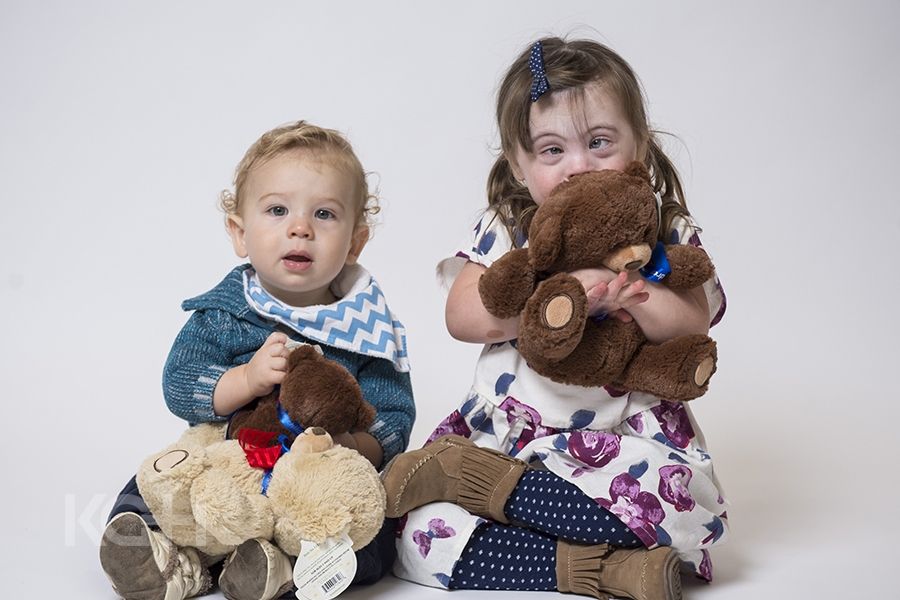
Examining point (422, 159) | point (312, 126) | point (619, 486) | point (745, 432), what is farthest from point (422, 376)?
point (619, 486)

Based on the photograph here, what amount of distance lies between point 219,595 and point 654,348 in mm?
823

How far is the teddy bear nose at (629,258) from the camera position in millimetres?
1881

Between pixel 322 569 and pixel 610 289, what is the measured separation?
624 mm

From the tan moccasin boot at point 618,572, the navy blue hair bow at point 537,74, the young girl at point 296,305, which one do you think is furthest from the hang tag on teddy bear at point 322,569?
the navy blue hair bow at point 537,74

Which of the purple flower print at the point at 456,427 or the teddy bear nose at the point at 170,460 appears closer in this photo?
the teddy bear nose at the point at 170,460

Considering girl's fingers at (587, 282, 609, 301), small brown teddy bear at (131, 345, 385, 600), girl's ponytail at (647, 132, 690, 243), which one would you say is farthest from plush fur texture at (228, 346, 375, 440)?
girl's ponytail at (647, 132, 690, 243)

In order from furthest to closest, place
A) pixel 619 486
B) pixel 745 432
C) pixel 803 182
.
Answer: pixel 803 182 < pixel 745 432 < pixel 619 486

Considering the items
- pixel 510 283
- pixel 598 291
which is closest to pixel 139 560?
pixel 510 283

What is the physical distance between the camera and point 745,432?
2951 millimetres

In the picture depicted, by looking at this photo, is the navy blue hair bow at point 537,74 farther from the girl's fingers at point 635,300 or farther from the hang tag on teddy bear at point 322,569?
the hang tag on teddy bear at point 322,569

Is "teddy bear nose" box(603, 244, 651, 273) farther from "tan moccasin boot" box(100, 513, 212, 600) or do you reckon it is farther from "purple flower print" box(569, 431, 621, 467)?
"tan moccasin boot" box(100, 513, 212, 600)

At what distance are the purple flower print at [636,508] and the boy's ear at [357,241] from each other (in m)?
0.69

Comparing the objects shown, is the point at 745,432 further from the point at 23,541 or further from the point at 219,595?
the point at 23,541

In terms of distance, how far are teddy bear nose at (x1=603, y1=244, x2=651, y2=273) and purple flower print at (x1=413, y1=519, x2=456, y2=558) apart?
0.53 meters
